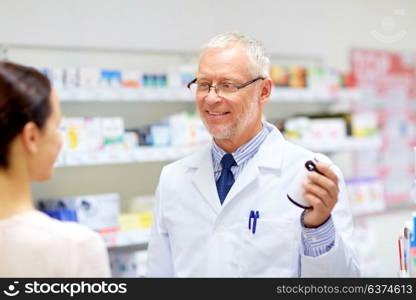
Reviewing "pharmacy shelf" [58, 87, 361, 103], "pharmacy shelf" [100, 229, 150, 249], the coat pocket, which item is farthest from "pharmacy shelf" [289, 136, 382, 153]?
the coat pocket

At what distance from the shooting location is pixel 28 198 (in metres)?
1.44

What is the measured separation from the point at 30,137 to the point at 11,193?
0.13m

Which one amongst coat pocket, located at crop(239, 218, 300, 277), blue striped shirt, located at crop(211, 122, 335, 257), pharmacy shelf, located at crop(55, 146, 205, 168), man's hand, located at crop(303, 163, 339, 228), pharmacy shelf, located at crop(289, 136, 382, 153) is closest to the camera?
man's hand, located at crop(303, 163, 339, 228)

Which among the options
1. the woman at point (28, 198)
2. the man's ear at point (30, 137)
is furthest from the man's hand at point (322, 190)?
the man's ear at point (30, 137)

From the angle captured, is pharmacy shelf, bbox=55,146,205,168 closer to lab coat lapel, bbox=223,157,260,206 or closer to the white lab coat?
the white lab coat

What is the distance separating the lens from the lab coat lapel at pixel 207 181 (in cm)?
235

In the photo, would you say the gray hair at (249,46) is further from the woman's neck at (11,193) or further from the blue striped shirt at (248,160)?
the woman's neck at (11,193)

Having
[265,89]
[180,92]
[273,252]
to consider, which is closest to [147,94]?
[180,92]

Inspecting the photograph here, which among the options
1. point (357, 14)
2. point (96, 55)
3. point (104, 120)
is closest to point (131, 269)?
point (104, 120)

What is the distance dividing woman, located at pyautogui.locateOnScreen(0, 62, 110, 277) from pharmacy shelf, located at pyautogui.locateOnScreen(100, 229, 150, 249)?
7.83ft

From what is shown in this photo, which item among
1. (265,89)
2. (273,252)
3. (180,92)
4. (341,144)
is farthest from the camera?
(341,144)

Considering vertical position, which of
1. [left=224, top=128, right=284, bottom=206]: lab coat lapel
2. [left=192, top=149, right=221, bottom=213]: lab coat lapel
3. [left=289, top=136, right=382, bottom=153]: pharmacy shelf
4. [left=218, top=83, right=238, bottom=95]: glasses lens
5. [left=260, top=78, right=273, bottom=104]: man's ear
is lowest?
[left=289, top=136, right=382, bottom=153]: pharmacy shelf

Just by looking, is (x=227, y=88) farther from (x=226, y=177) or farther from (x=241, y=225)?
(x=241, y=225)

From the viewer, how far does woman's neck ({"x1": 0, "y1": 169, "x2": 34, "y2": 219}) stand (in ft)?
4.62
